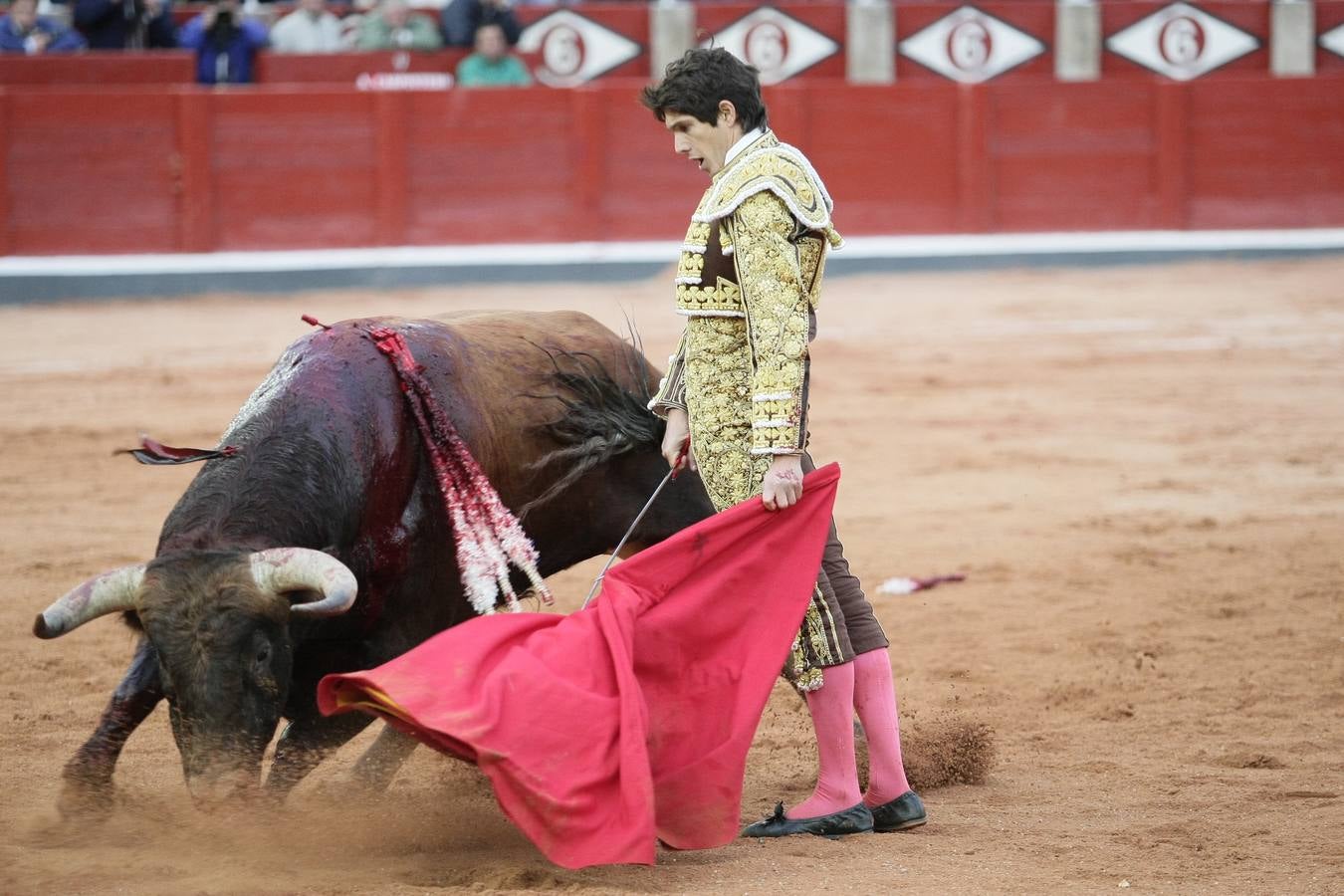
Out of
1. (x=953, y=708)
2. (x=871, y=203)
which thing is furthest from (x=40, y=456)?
(x=871, y=203)

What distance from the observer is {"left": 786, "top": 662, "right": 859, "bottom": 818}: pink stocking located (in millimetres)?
2701

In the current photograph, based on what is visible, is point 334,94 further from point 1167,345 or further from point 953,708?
point 953,708

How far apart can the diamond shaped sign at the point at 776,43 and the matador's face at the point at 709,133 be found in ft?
29.8

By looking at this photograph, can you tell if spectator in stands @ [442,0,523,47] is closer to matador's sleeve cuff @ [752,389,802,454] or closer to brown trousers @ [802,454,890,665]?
brown trousers @ [802,454,890,665]

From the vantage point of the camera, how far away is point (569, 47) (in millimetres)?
11250

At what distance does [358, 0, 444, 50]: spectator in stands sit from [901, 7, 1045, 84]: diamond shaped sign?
3.52 meters

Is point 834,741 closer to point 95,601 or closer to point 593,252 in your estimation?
point 95,601

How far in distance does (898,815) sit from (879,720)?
0.16 meters

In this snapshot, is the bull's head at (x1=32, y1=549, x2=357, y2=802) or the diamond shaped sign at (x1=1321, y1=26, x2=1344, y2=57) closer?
the bull's head at (x1=32, y1=549, x2=357, y2=802)

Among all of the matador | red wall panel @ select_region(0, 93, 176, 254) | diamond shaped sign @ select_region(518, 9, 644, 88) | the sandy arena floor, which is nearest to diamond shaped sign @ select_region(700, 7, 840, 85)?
diamond shaped sign @ select_region(518, 9, 644, 88)

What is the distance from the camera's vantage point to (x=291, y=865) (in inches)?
97.7

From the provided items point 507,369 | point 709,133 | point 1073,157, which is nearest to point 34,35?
point 1073,157

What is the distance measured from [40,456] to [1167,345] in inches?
210

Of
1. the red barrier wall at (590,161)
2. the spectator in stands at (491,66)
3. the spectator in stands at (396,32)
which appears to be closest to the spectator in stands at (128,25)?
the red barrier wall at (590,161)
